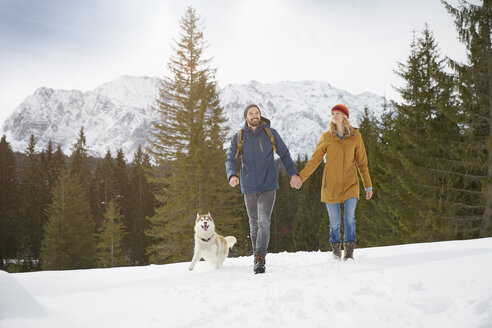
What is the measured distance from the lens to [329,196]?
16.1 ft

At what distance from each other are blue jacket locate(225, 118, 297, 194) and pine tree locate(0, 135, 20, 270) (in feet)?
135

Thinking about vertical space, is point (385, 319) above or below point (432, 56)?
below

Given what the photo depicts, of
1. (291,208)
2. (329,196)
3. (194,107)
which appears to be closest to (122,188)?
(291,208)

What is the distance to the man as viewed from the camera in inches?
183

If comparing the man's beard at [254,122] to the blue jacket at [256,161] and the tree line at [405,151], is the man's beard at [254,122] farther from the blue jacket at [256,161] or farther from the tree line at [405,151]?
the tree line at [405,151]

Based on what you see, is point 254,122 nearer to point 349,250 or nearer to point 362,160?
point 362,160

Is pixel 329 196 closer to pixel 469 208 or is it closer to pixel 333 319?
pixel 333 319

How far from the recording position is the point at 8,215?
36.5m

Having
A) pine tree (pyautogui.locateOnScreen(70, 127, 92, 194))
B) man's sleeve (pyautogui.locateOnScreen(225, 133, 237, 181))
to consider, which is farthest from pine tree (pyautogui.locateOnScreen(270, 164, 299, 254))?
man's sleeve (pyautogui.locateOnScreen(225, 133, 237, 181))

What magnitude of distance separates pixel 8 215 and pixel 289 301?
147 feet

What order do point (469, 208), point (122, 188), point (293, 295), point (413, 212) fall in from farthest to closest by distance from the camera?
point (122, 188)
point (413, 212)
point (469, 208)
point (293, 295)

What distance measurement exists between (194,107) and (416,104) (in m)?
11.3

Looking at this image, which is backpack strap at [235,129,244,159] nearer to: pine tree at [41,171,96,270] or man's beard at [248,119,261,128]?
man's beard at [248,119,261,128]

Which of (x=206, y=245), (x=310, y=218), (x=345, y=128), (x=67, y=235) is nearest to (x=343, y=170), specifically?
(x=345, y=128)
